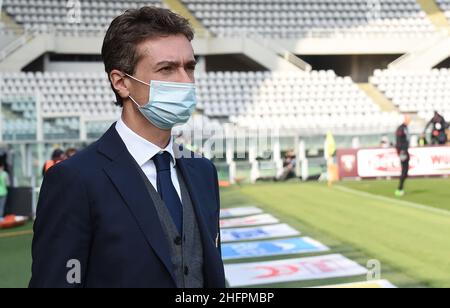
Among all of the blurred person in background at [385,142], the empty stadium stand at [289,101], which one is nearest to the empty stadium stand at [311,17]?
the empty stadium stand at [289,101]

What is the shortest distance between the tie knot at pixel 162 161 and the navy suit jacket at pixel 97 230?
10 cm

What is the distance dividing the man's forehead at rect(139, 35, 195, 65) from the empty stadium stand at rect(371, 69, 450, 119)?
17.6 metres

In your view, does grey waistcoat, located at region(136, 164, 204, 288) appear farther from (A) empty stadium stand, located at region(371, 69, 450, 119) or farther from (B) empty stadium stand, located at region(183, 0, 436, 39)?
(B) empty stadium stand, located at region(183, 0, 436, 39)

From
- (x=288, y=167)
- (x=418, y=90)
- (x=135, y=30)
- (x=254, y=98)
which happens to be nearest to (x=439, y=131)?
(x=288, y=167)

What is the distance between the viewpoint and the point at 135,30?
6.09 ft

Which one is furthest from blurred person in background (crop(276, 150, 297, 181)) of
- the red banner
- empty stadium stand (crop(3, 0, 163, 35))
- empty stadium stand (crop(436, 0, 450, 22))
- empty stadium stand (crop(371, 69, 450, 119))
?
empty stadium stand (crop(436, 0, 450, 22))

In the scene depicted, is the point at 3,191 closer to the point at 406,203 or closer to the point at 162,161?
the point at 406,203

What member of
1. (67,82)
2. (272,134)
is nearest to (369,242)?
(272,134)

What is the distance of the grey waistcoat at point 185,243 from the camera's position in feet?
6.08

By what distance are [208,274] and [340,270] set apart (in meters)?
4.65

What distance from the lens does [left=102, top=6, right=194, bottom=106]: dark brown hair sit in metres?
1.86

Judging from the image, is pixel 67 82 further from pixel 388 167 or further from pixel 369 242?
pixel 369 242

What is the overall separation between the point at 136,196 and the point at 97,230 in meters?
0.14

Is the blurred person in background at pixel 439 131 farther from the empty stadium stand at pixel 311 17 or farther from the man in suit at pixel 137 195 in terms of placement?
the man in suit at pixel 137 195
